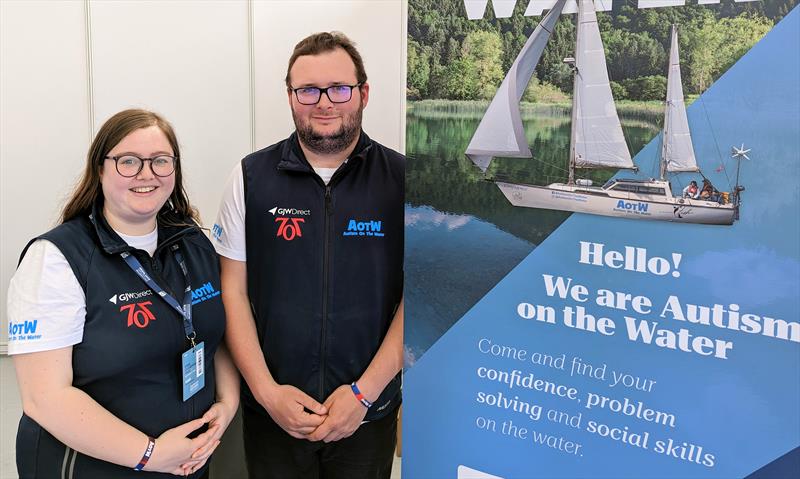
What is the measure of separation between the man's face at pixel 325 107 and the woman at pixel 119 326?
1.21 feet

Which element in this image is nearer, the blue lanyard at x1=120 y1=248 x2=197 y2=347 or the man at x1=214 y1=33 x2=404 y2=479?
the blue lanyard at x1=120 y1=248 x2=197 y2=347

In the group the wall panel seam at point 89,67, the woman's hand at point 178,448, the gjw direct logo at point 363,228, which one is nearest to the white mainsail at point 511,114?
the gjw direct logo at point 363,228

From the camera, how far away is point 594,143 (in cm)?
108

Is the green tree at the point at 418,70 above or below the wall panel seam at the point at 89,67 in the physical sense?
below

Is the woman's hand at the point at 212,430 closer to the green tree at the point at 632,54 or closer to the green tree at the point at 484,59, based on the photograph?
the green tree at the point at 484,59

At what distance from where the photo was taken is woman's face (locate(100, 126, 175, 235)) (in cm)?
153

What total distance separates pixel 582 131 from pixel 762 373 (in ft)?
1.59

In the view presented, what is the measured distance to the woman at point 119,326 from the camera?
140cm

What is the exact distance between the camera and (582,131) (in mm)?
1093

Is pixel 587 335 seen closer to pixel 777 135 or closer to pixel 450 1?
pixel 777 135

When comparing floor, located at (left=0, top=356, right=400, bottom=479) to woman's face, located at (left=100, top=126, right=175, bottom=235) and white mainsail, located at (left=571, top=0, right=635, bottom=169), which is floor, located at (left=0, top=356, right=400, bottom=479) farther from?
white mainsail, located at (left=571, top=0, right=635, bottom=169)

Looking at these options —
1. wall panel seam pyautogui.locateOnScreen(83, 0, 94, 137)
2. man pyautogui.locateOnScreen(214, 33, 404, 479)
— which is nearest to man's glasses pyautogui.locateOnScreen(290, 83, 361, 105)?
man pyautogui.locateOnScreen(214, 33, 404, 479)

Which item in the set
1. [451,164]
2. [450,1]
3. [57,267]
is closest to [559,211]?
[451,164]

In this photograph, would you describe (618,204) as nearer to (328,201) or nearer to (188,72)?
(328,201)
